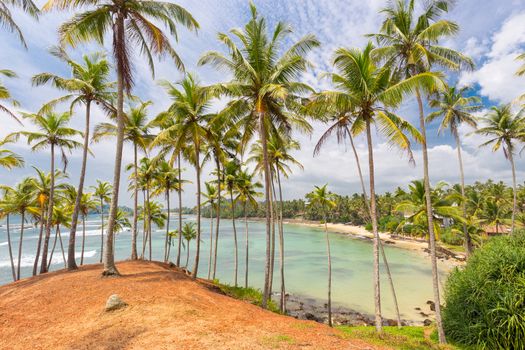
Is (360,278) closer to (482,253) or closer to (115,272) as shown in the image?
(482,253)

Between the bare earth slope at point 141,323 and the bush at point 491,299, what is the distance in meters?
7.56

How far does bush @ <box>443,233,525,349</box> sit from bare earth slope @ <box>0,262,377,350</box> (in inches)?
297

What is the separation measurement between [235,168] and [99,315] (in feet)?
58.0

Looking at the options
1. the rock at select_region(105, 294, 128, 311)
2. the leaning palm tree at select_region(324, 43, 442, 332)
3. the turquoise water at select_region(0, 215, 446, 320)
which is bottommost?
the turquoise water at select_region(0, 215, 446, 320)

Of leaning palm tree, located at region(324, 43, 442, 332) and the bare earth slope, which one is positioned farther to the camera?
leaning palm tree, located at region(324, 43, 442, 332)

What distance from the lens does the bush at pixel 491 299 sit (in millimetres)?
9977

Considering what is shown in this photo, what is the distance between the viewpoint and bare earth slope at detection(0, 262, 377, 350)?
19.5 ft

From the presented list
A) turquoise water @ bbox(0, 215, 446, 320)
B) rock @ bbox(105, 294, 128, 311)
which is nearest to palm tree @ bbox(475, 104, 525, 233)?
turquoise water @ bbox(0, 215, 446, 320)

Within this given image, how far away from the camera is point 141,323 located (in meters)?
6.74

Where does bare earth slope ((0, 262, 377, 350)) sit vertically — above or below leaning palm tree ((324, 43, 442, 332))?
below

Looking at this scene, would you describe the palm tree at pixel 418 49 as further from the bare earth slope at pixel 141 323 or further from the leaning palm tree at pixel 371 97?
the bare earth slope at pixel 141 323

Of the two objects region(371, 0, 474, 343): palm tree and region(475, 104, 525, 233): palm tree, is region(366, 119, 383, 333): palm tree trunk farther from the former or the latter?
region(475, 104, 525, 233): palm tree

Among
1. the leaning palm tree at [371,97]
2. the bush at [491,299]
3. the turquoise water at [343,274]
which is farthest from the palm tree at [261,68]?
the turquoise water at [343,274]

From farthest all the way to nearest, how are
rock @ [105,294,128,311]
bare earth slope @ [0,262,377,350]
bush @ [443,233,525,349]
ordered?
1. bush @ [443,233,525,349]
2. rock @ [105,294,128,311]
3. bare earth slope @ [0,262,377,350]
